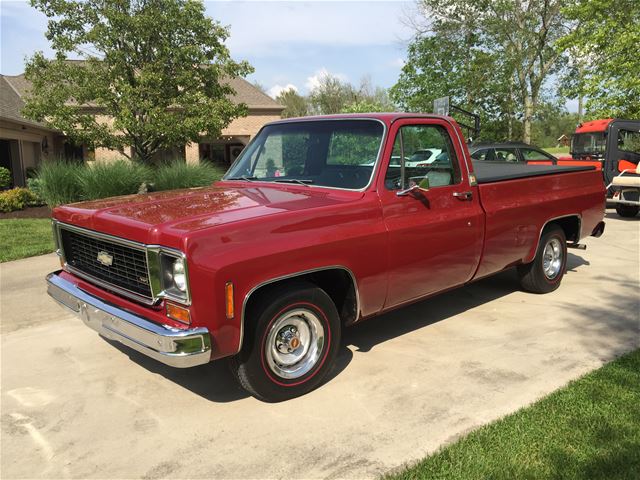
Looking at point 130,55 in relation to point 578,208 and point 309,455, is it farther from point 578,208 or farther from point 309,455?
point 309,455

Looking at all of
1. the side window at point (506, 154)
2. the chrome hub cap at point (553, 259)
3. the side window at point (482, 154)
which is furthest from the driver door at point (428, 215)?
the side window at point (506, 154)

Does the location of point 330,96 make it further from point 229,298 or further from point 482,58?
point 229,298

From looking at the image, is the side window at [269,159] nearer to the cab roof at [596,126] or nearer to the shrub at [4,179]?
the shrub at [4,179]

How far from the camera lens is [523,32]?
2369 centimetres

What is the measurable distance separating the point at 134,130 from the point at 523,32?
1822cm

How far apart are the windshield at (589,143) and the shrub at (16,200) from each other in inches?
637

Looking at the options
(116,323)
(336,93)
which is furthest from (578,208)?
(336,93)

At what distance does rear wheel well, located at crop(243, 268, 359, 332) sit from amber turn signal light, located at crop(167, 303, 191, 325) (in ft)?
1.48

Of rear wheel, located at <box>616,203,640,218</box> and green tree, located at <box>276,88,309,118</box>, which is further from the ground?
green tree, located at <box>276,88,309,118</box>

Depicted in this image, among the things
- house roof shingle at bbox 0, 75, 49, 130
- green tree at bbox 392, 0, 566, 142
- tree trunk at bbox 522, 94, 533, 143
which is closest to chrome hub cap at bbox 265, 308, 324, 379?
house roof shingle at bbox 0, 75, 49, 130

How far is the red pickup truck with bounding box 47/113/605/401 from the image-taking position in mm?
3160

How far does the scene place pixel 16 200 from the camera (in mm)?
13500

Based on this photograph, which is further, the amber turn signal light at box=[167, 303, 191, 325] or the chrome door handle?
the chrome door handle

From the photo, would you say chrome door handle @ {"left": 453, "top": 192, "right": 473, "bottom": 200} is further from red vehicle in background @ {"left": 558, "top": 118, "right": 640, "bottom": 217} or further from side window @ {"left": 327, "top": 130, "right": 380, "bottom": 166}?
red vehicle in background @ {"left": 558, "top": 118, "right": 640, "bottom": 217}
